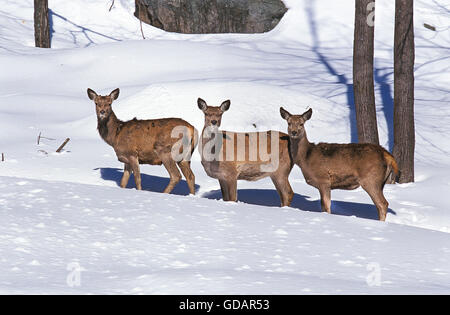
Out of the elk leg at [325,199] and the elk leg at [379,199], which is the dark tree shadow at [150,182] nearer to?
the elk leg at [325,199]

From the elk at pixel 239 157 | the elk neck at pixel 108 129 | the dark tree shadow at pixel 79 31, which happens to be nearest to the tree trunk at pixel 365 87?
the elk at pixel 239 157

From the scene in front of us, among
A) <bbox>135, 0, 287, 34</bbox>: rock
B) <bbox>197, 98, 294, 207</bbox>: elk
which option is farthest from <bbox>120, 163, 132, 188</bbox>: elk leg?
<bbox>135, 0, 287, 34</bbox>: rock

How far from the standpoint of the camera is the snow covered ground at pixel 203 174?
7227 mm

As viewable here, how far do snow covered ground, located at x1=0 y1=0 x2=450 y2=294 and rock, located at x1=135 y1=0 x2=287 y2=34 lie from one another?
63 cm

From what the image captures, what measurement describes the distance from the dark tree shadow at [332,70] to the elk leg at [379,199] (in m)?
4.80

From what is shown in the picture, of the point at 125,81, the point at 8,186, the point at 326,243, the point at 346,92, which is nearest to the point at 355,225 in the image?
the point at 326,243

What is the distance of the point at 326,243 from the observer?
8352 millimetres

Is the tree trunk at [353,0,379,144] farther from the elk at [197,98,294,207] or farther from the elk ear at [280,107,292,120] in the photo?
the elk ear at [280,107,292,120]

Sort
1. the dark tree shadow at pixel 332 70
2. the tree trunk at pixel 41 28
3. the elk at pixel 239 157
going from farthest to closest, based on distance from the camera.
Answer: the tree trunk at pixel 41 28
the dark tree shadow at pixel 332 70
the elk at pixel 239 157

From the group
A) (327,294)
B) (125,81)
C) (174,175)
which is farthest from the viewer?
(125,81)

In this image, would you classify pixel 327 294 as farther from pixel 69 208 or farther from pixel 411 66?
pixel 411 66

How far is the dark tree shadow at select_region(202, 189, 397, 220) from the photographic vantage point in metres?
12.4

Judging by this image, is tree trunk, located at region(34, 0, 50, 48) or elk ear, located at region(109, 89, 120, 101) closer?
elk ear, located at region(109, 89, 120, 101)

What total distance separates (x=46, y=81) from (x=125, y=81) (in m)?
2.05
